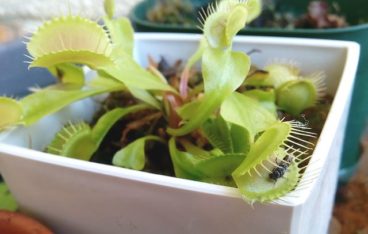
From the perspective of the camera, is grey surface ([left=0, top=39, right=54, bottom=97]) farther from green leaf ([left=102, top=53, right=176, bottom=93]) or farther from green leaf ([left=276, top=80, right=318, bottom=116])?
green leaf ([left=276, top=80, right=318, bottom=116])

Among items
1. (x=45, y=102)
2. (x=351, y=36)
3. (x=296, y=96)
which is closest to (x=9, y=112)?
(x=45, y=102)

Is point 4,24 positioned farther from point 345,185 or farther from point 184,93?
point 345,185

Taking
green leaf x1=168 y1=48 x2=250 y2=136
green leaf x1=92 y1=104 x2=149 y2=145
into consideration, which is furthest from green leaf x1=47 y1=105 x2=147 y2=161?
green leaf x1=168 y1=48 x2=250 y2=136

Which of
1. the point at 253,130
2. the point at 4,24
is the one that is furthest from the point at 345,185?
the point at 4,24

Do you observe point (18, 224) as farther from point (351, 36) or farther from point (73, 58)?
point (351, 36)

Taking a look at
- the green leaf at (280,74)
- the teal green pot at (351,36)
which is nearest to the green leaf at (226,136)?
the green leaf at (280,74)

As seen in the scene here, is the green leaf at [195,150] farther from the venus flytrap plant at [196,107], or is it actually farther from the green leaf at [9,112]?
the green leaf at [9,112]

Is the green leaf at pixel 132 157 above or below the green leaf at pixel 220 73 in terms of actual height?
below
